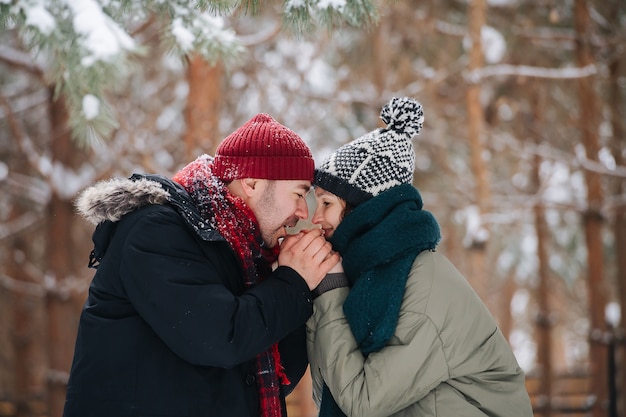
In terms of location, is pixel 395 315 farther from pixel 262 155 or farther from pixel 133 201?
pixel 133 201

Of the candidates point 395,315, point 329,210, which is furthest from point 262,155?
point 395,315

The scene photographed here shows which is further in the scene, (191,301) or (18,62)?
(18,62)

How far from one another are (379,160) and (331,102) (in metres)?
6.41

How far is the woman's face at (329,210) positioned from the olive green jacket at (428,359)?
13.8 inches

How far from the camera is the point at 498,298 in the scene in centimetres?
2266

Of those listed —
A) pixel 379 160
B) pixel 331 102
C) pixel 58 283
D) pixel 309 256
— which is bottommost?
pixel 58 283

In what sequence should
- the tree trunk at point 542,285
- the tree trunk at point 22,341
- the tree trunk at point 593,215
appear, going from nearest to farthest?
the tree trunk at point 593,215
the tree trunk at point 542,285
the tree trunk at point 22,341

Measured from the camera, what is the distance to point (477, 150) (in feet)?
22.5

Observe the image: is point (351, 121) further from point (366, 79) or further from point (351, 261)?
point (351, 261)

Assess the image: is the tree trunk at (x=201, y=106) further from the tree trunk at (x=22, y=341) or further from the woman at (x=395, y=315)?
the tree trunk at (x=22, y=341)

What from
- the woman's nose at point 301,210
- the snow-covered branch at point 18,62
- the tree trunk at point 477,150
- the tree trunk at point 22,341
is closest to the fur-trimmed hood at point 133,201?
the woman's nose at point 301,210

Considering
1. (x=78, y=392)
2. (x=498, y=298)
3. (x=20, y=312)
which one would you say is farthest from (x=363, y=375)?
(x=498, y=298)

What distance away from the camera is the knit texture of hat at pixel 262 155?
2836 mm

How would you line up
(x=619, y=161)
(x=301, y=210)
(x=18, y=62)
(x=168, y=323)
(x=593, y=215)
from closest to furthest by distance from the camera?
1. (x=168, y=323)
2. (x=301, y=210)
3. (x=18, y=62)
4. (x=593, y=215)
5. (x=619, y=161)
